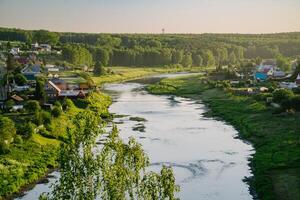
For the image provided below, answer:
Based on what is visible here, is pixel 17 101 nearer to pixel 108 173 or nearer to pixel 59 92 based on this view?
pixel 59 92

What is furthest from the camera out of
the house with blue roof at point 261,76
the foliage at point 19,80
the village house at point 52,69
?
the village house at point 52,69

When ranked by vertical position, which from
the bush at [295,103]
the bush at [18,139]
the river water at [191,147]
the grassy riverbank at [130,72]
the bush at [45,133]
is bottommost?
the grassy riverbank at [130,72]

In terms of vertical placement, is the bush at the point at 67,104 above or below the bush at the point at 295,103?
below

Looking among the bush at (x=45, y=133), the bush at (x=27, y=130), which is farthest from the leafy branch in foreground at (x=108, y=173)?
the bush at (x=45, y=133)

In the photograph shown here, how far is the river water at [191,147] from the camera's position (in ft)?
111

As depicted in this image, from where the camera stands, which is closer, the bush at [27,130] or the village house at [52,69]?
the bush at [27,130]

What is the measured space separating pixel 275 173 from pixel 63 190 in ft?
70.2

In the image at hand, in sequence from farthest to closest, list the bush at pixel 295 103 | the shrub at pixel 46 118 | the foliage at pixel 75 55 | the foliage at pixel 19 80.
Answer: the foliage at pixel 75 55 < the foliage at pixel 19 80 < the bush at pixel 295 103 < the shrub at pixel 46 118

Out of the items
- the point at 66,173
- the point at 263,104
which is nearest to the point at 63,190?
the point at 66,173

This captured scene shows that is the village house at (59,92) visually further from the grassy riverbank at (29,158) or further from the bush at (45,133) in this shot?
the bush at (45,133)

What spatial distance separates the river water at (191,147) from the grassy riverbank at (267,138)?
1112 mm

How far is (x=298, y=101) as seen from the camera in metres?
56.6

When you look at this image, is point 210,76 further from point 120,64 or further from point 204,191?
point 204,191

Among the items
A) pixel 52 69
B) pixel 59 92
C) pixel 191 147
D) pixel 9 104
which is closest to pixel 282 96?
pixel 191 147
